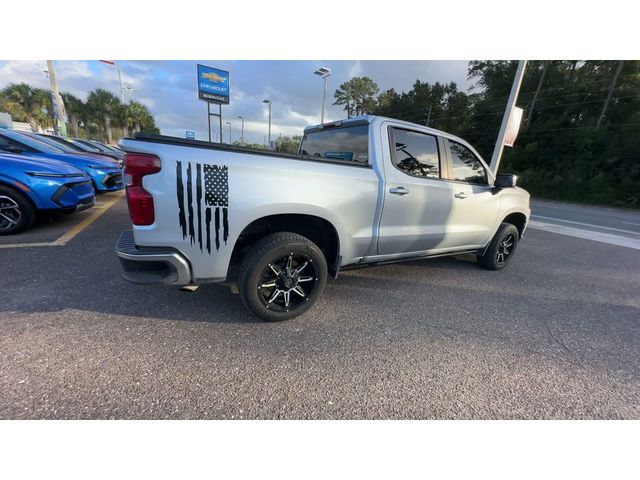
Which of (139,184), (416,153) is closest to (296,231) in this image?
(139,184)

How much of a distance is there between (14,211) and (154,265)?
4.00m

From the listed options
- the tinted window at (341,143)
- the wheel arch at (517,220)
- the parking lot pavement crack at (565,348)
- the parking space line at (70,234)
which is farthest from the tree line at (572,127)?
the parking space line at (70,234)

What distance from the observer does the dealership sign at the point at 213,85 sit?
21.6m

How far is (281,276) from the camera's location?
2.58 m

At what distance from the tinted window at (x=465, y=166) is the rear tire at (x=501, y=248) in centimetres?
90

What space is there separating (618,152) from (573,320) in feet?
84.9

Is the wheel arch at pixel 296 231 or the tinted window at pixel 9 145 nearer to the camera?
the wheel arch at pixel 296 231

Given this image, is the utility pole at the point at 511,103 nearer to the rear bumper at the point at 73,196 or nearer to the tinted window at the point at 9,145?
the rear bumper at the point at 73,196

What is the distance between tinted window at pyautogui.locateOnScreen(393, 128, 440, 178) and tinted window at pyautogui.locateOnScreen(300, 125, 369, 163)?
0.33 m

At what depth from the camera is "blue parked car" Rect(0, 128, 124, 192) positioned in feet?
16.7

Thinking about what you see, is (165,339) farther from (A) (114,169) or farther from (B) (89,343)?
(A) (114,169)

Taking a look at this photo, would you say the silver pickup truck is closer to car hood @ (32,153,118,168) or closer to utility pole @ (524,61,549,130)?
car hood @ (32,153,118,168)

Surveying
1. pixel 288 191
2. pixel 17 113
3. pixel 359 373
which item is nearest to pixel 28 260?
pixel 288 191

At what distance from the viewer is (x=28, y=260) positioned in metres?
3.51
